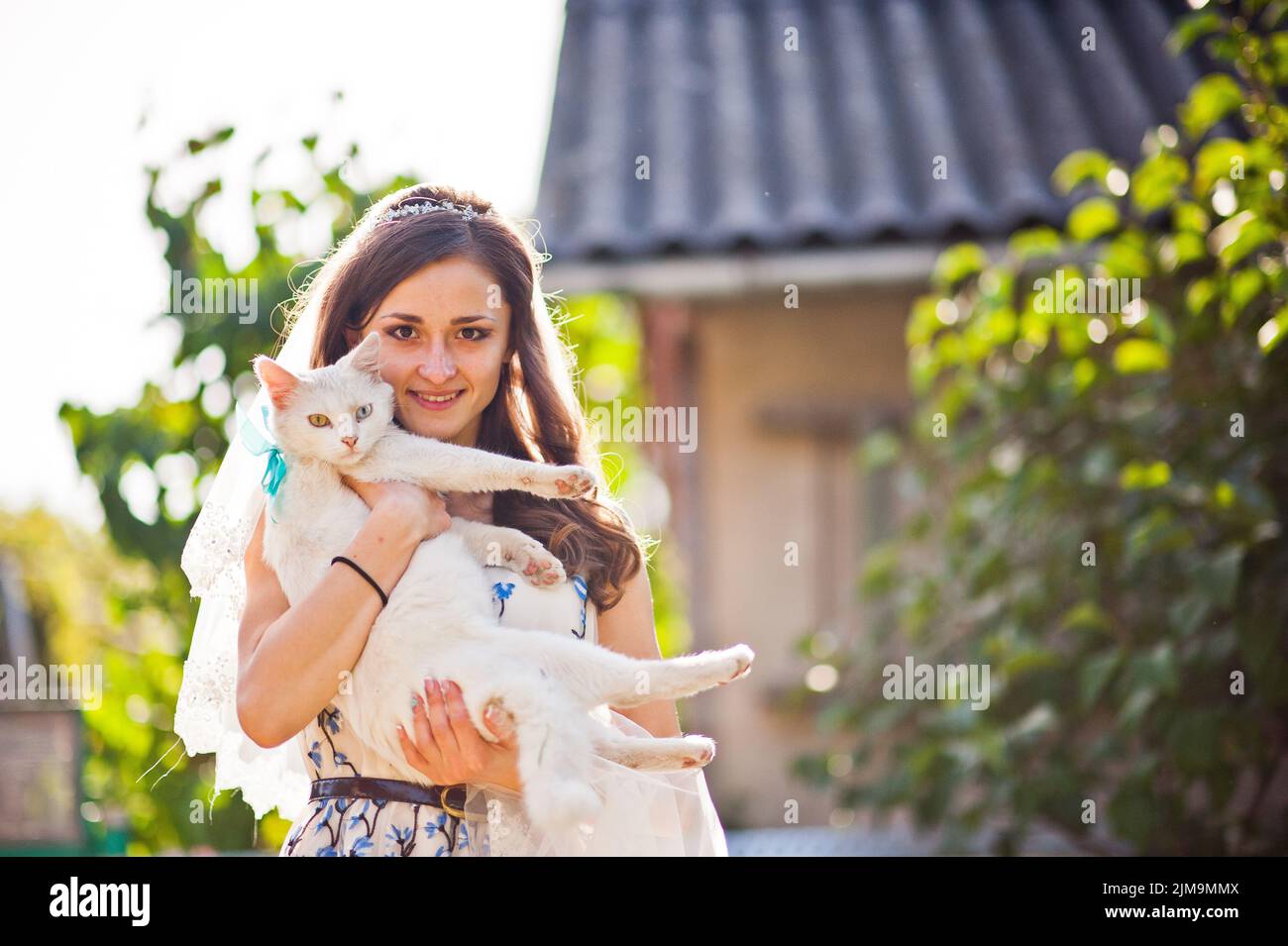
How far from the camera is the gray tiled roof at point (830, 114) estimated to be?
360 cm

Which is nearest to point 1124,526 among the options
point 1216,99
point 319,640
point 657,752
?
point 1216,99

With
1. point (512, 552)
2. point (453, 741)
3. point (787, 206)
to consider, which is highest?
point (787, 206)

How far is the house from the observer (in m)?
3.69

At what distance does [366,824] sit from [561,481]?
515mm

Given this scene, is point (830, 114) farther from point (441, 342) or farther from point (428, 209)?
point (441, 342)

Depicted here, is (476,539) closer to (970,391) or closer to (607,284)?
(970,391)

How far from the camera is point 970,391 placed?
3.00 metres

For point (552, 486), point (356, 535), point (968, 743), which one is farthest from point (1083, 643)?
point (356, 535)

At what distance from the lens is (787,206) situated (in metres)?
3.68

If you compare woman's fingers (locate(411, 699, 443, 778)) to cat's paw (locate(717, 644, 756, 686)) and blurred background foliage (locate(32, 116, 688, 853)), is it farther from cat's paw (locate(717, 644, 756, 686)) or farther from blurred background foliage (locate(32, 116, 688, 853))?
blurred background foliage (locate(32, 116, 688, 853))

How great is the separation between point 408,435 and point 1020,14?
4.01 metres

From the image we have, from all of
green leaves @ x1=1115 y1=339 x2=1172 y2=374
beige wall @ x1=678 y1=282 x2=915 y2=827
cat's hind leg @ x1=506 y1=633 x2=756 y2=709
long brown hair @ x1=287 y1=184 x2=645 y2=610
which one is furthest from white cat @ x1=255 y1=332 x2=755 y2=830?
beige wall @ x1=678 y1=282 x2=915 y2=827

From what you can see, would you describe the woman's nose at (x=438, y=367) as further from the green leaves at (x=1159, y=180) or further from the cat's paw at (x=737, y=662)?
the green leaves at (x=1159, y=180)

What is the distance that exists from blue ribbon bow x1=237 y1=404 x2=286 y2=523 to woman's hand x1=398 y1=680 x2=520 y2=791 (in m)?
0.34
